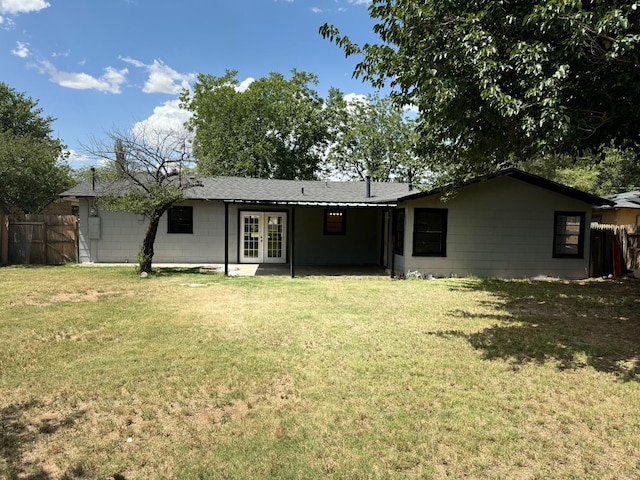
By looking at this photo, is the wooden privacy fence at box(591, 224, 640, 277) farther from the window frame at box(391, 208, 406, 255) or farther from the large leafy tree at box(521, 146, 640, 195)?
the large leafy tree at box(521, 146, 640, 195)

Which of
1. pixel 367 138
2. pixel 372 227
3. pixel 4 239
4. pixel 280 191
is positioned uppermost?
pixel 367 138

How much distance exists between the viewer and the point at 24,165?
55.0 feet

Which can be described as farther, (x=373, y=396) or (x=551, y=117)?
(x=551, y=117)

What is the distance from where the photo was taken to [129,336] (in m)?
5.81

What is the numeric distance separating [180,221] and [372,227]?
278 inches

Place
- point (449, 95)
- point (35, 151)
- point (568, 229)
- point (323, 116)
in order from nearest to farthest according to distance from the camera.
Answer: point (449, 95) < point (568, 229) < point (35, 151) < point (323, 116)

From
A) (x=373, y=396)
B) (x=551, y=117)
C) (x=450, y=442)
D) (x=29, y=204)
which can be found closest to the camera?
(x=450, y=442)

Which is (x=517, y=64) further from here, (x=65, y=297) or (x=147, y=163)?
(x=147, y=163)

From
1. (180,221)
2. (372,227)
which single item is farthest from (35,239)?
(372,227)

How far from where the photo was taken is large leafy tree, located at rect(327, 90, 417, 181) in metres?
30.9

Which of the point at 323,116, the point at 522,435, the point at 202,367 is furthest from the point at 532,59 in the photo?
the point at 323,116

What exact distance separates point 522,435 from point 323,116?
30.4 m

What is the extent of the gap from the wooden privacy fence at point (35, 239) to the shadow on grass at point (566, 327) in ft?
42.9

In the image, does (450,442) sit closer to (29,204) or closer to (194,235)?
(194,235)
